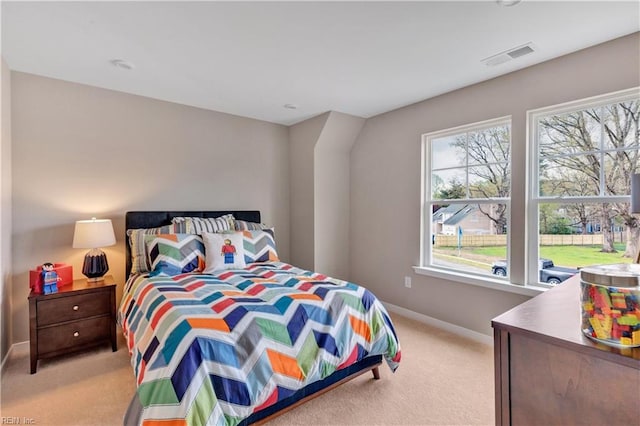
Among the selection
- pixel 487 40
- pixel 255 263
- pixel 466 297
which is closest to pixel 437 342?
pixel 466 297

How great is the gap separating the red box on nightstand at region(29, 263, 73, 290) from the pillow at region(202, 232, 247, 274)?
1152 millimetres

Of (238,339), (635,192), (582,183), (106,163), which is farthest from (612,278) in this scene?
(106,163)

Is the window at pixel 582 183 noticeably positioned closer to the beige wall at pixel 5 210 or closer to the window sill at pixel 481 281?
the window sill at pixel 481 281

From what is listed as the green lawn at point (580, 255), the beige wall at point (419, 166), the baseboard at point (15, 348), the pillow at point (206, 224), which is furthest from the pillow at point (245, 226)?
the green lawn at point (580, 255)

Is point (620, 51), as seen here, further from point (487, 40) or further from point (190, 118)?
point (190, 118)

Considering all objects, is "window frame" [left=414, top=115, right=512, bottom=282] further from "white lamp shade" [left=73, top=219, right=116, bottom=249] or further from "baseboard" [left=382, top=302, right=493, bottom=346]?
"white lamp shade" [left=73, top=219, right=116, bottom=249]

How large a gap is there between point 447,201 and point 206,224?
98.0 inches

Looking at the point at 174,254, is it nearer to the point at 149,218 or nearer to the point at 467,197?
the point at 149,218

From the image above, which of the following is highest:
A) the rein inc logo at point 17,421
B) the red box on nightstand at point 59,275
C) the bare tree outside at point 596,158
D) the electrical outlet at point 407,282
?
the bare tree outside at point 596,158

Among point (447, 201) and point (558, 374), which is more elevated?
point (447, 201)

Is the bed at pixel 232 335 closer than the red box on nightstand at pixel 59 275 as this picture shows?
Yes

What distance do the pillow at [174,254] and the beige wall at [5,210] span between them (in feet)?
3.14

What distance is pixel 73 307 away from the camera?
2.53 m

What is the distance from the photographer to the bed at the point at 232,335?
1.43 m
